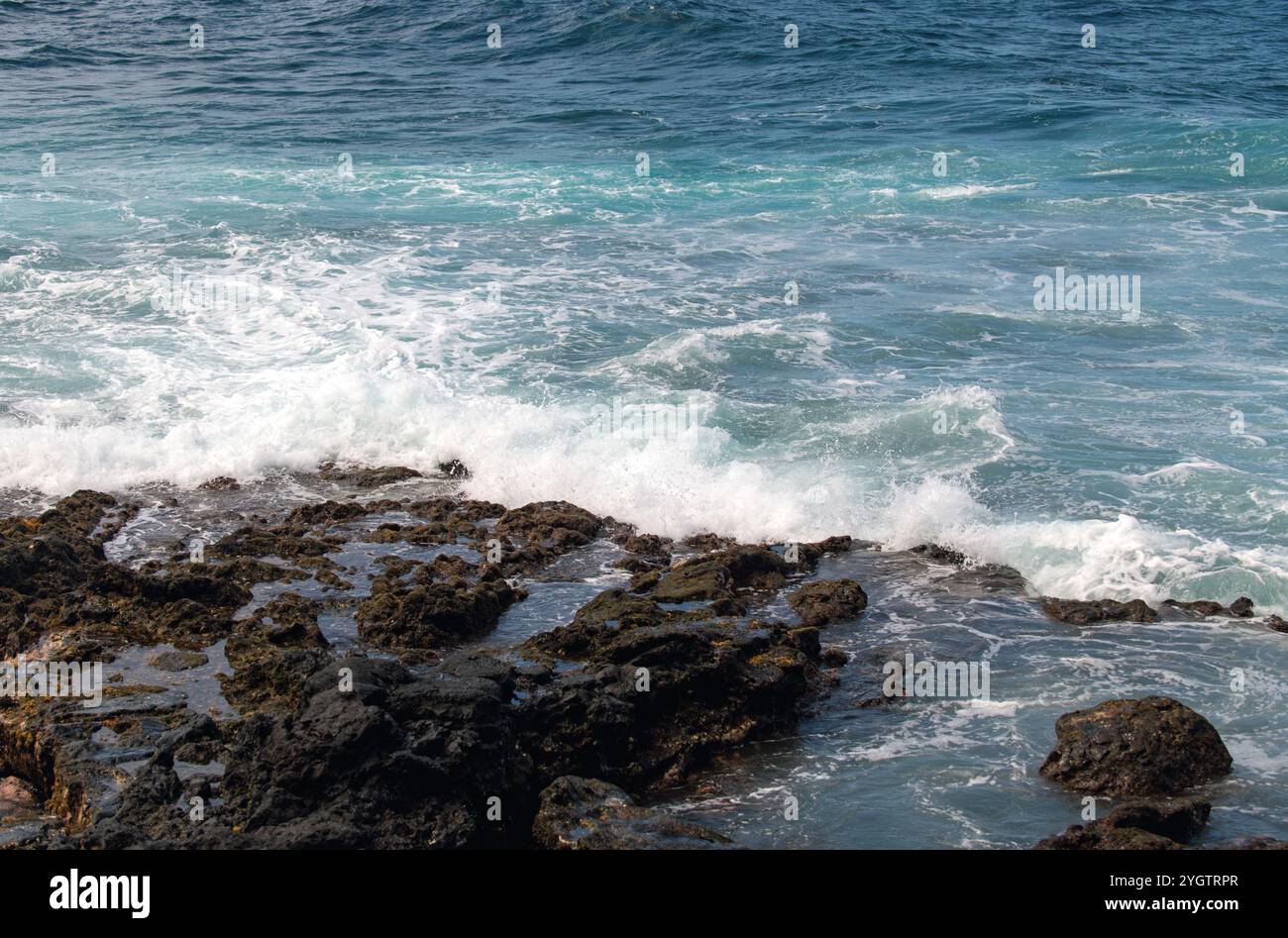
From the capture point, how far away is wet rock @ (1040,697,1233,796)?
27.6 feet

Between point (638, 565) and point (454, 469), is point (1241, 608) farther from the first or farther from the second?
point (454, 469)

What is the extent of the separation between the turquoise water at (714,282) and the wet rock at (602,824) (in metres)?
2.14

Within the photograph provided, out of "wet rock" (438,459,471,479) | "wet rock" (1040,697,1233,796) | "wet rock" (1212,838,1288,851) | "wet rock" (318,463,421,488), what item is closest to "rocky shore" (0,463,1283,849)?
"wet rock" (1040,697,1233,796)

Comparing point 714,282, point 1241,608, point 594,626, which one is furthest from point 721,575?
point 714,282

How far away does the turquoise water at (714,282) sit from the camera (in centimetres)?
1420

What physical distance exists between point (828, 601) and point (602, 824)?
14.1 ft

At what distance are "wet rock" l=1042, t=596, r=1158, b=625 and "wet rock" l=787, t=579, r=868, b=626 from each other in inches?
67.3

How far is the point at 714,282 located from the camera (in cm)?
2134

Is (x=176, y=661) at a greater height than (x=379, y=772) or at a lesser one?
lesser

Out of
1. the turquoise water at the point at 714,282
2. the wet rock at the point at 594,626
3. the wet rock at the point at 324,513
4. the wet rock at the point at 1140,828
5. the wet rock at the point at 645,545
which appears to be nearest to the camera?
the wet rock at the point at 1140,828

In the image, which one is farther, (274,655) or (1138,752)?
(274,655)

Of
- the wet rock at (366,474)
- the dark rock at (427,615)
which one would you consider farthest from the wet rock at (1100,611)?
the wet rock at (366,474)

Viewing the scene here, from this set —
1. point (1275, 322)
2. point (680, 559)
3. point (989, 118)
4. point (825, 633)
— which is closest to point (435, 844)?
point (825, 633)

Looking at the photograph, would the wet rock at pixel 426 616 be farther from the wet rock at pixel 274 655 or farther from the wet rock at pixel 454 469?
the wet rock at pixel 454 469
